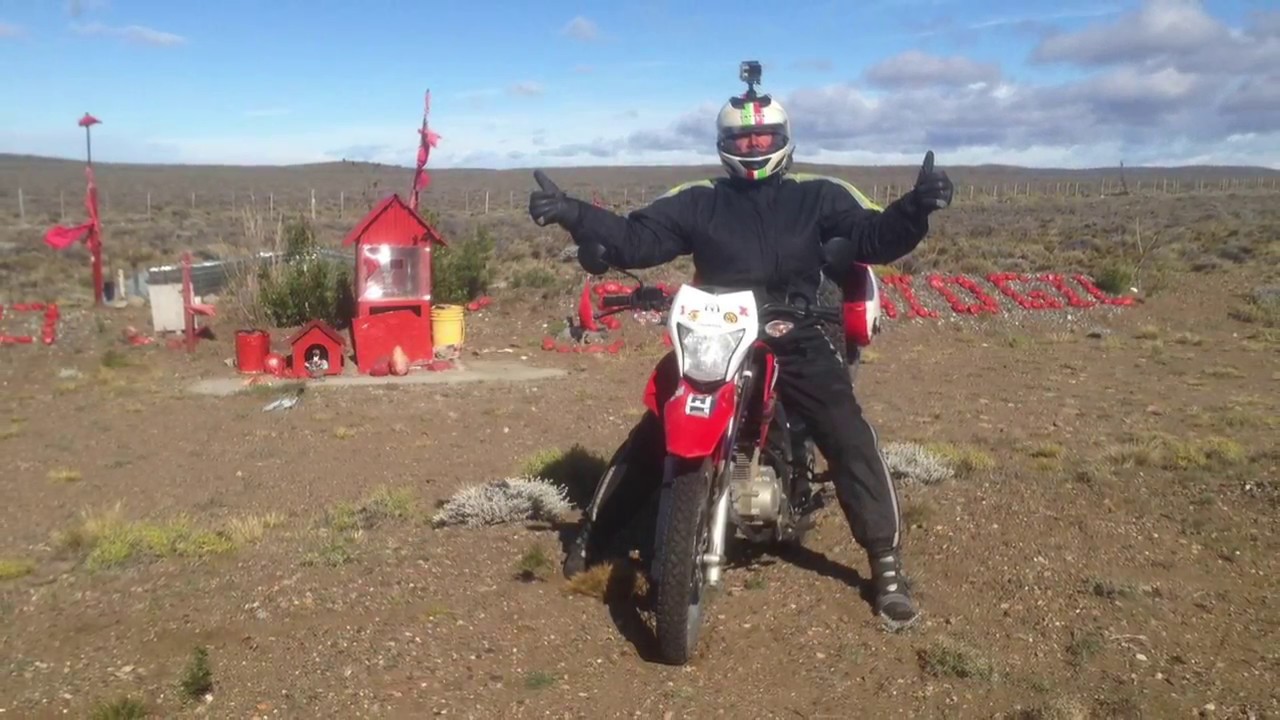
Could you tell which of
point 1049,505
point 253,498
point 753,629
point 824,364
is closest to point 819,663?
point 753,629

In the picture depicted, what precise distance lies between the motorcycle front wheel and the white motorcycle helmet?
1304mm

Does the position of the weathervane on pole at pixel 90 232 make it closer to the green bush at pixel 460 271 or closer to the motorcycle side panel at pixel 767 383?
the green bush at pixel 460 271

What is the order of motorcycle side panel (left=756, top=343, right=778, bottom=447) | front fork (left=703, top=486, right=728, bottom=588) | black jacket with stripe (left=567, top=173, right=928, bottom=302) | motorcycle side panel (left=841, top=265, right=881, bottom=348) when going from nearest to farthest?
front fork (left=703, top=486, right=728, bottom=588), motorcycle side panel (left=756, top=343, right=778, bottom=447), black jacket with stripe (left=567, top=173, right=928, bottom=302), motorcycle side panel (left=841, top=265, right=881, bottom=348)

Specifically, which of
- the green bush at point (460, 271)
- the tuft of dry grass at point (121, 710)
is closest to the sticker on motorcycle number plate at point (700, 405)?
the tuft of dry grass at point (121, 710)

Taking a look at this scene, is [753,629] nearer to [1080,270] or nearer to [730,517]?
[730,517]

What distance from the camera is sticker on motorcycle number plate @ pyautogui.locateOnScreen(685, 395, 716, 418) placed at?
382cm

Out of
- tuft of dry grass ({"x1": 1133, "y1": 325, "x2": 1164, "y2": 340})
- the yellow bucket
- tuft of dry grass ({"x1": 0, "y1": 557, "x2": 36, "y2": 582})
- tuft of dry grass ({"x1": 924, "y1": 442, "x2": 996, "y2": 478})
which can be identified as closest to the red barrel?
the yellow bucket

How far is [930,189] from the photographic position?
157 inches

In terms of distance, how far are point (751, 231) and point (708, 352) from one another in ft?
2.60

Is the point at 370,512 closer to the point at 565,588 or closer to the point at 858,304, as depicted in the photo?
the point at 565,588

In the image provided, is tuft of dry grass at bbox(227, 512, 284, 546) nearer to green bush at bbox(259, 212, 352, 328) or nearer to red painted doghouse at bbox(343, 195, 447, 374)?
red painted doghouse at bbox(343, 195, 447, 374)

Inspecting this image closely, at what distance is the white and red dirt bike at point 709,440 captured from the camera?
3.85 meters

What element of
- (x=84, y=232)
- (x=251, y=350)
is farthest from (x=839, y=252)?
(x=84, y=232)

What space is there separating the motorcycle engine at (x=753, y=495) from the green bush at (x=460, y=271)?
40.0 ft
